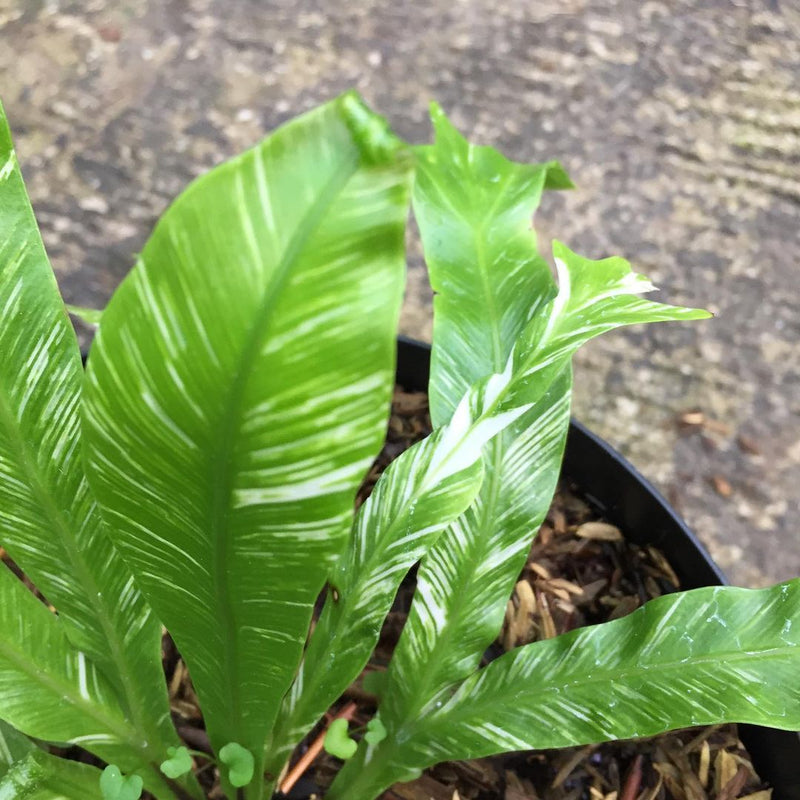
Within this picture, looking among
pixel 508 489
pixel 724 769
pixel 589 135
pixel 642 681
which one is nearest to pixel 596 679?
pixel 642 681

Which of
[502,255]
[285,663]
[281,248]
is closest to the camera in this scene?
[281,248]

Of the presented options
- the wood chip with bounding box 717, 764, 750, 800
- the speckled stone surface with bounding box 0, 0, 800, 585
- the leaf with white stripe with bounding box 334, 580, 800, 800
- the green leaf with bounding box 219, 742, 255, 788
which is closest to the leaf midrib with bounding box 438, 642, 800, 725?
the leaf with white stripe with bounding box 334, 580, 800, 800

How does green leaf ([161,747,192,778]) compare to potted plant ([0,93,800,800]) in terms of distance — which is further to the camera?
green leaf ([161,747,192,778])

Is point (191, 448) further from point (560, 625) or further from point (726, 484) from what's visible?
point (726, 484)

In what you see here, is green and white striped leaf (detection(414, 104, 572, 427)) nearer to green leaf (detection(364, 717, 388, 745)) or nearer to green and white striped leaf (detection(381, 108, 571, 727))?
green and white striped leaf (detection(381, 108, 571, 727))

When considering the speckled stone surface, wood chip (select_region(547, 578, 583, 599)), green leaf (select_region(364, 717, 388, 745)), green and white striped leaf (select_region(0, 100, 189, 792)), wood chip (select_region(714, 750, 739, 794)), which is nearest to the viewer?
green and white striped leaf (select_region(0, 100, 189, 792))

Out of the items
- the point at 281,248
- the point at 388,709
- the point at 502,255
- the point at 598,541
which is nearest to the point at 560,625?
the point at 598,541

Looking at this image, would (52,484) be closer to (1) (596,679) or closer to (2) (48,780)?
(2) (48,780)
